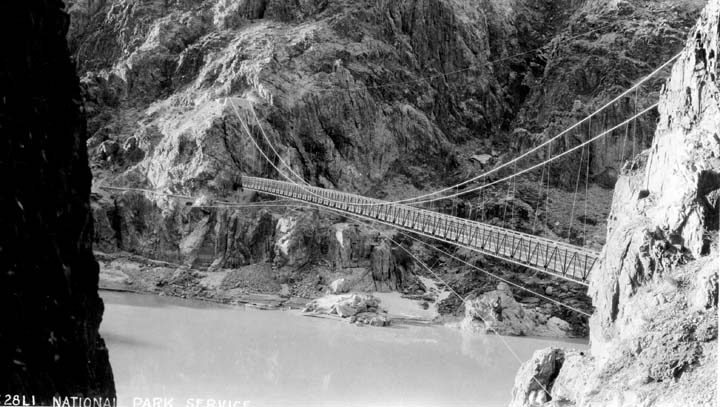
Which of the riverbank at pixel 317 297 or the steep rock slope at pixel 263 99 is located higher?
the steep rock slope at pixel 263 99

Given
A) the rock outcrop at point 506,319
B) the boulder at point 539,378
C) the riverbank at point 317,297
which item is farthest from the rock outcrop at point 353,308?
the boulder at point 539,378

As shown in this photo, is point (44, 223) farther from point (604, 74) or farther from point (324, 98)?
point (604, 74)

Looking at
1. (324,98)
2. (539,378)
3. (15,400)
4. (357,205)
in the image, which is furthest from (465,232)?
(324,98)

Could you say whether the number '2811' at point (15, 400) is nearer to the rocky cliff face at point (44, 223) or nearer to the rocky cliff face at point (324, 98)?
the rocky cliff face at point (44, 223)

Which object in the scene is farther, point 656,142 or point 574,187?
point 574,187

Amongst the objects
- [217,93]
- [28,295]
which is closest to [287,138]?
[217,93]

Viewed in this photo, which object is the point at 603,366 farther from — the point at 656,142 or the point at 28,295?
the point at 28,295
